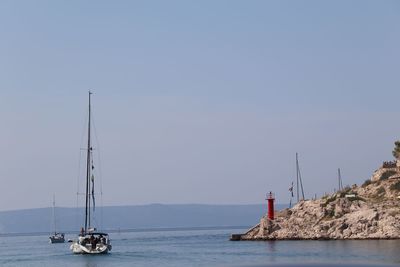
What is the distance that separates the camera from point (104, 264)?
6347 cm

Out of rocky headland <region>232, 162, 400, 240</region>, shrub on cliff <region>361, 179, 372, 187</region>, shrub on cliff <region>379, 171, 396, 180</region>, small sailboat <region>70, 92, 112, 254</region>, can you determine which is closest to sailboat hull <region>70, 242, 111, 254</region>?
small sailboat <region>70, 92, 112, 254</region>

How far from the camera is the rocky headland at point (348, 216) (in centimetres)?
9294

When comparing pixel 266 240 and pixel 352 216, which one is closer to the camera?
pixel 352 216

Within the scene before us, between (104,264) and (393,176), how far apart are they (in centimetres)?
5409

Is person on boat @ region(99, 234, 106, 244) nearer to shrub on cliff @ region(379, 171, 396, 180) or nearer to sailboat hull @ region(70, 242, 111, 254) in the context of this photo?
sailboat hull @ region(70, 242, 111, 254)

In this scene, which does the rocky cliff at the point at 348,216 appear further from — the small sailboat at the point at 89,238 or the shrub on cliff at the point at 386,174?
the small sailboat at the point at 89,238

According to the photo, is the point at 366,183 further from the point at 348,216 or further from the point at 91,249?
the point at 91,249

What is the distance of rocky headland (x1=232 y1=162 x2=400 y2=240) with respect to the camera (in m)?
92.9

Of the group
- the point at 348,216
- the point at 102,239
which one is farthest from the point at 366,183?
the point at 102,239

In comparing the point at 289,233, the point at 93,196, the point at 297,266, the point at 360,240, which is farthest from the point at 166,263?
the point at 297,266

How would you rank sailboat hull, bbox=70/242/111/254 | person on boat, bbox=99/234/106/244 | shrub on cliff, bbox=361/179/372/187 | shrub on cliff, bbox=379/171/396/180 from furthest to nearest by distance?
shrub on cliff, bbox=361/179/372/187 < shrub on cliff, bbox=379/171/396/180 < person on boat, bbox=99/234/106/244 < sailboat hull, bbox=70/242/111/254

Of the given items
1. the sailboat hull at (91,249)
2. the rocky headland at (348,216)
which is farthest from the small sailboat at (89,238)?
the rocky headland at (348,216)

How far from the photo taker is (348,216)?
321 feet

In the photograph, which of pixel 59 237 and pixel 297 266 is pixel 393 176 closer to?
pixel 59 237
